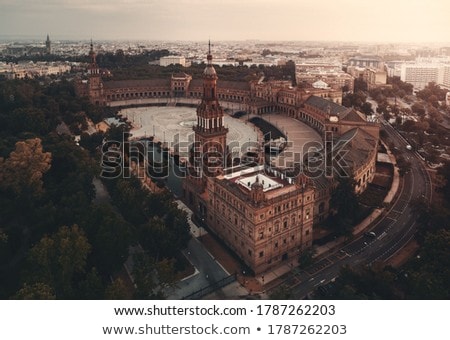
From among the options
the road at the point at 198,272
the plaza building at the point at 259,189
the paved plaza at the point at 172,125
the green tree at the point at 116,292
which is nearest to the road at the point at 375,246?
the plaza building at the point at 259,189

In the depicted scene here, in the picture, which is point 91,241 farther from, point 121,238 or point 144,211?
point 144,211

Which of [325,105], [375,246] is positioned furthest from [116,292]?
[325,105]

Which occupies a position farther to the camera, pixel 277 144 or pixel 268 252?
pixel 277 144

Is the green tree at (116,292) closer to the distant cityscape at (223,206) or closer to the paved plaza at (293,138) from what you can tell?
the distant cityscape at (223,206)

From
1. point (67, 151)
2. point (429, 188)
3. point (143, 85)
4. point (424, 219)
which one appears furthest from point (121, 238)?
point (143, 85)

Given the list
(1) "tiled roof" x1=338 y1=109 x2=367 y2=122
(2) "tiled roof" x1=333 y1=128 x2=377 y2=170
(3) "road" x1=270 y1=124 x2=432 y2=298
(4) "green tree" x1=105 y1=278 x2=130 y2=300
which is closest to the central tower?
(3) "road" x1=270 y1=124 x2=432 y2=298
